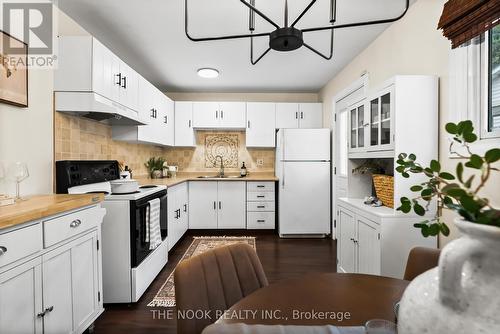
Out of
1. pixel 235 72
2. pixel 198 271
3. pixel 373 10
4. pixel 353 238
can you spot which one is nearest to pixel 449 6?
pixel 373 10

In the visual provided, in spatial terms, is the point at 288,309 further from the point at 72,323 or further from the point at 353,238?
the point at 353,238

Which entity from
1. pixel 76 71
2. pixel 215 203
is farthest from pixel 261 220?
pixel 76 71

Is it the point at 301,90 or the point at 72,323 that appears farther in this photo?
the point at 301,90

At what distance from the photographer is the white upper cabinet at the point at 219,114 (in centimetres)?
443

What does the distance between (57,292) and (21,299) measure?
0.24m

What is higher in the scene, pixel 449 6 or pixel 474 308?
pixel 449 6

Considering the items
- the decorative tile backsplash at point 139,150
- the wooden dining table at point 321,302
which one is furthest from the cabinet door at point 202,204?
the wooden dining table at point 321,302

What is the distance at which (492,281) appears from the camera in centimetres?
39

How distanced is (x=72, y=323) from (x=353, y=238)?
2.07 meters

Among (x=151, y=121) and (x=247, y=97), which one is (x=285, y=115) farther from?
(x=151, y=121)

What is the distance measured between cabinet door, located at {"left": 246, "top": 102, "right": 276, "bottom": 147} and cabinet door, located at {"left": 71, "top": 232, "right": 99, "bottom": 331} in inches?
121

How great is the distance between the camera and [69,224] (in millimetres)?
1468

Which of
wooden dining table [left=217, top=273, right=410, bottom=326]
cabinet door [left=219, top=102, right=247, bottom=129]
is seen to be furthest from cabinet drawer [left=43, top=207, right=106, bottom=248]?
cabinet door [left=219, top=102, right=247, bottom=129]

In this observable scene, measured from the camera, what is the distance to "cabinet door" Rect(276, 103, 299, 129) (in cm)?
443
